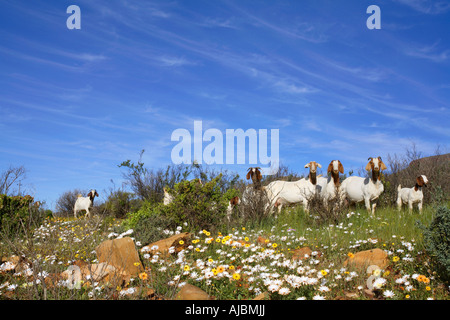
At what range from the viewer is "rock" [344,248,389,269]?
5.94m

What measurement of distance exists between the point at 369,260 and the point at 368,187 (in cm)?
678

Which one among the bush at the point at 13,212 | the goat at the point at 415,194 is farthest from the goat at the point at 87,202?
the goat at the point at 415,194

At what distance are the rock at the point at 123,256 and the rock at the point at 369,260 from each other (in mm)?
3474

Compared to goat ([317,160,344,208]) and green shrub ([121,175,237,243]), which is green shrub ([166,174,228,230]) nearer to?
green shrub ([121,175,237,243])

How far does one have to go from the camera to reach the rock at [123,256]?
5.96 m

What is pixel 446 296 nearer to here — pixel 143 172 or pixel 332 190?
pixel 332 190

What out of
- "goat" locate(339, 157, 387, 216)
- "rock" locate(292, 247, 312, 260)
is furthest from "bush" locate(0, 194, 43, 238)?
"goat" locate(339, 157, 387, 216)

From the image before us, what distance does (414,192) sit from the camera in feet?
40.3

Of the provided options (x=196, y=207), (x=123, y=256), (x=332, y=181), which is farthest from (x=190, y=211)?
(x=332, y=181)

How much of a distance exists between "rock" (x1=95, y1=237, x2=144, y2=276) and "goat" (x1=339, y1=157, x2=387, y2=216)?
760 centimetres

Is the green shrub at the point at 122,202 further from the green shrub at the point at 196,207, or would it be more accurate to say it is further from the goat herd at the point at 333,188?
the green shrub at the point at 196,207
